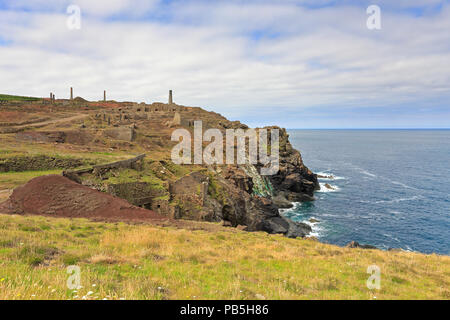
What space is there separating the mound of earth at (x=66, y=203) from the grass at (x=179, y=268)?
4408 mm

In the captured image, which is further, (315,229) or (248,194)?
(315,229)

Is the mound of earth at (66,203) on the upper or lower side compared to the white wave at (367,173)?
upper

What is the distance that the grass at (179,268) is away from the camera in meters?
7.07

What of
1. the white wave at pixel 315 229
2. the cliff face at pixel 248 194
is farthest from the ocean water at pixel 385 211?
the cliff face at pixel 248 194

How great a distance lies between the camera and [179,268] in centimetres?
956

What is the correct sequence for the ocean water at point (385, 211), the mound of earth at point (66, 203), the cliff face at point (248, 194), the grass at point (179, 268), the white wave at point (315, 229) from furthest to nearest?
the white wave at point (315, 229), the ocean water at point (385, 211), the cliff face at point (248, 194), the mound of earth at point (66, 203), the grass at point (179, 268)

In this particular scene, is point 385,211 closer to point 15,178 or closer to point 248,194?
point 248,194

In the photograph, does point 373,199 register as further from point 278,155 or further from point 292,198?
point 278,155

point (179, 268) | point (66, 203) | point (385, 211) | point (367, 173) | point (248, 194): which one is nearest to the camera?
Answer: point (179, 268)

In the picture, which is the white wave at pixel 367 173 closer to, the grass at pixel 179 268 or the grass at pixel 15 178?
the grass at pixel 179 268

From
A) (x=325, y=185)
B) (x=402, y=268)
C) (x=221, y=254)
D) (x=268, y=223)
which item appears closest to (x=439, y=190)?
(x=325, y=185)

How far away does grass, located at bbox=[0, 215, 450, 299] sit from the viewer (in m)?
7.07

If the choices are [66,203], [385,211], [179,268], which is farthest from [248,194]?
[179,268]

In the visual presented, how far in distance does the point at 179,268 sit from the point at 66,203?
47.6ft
